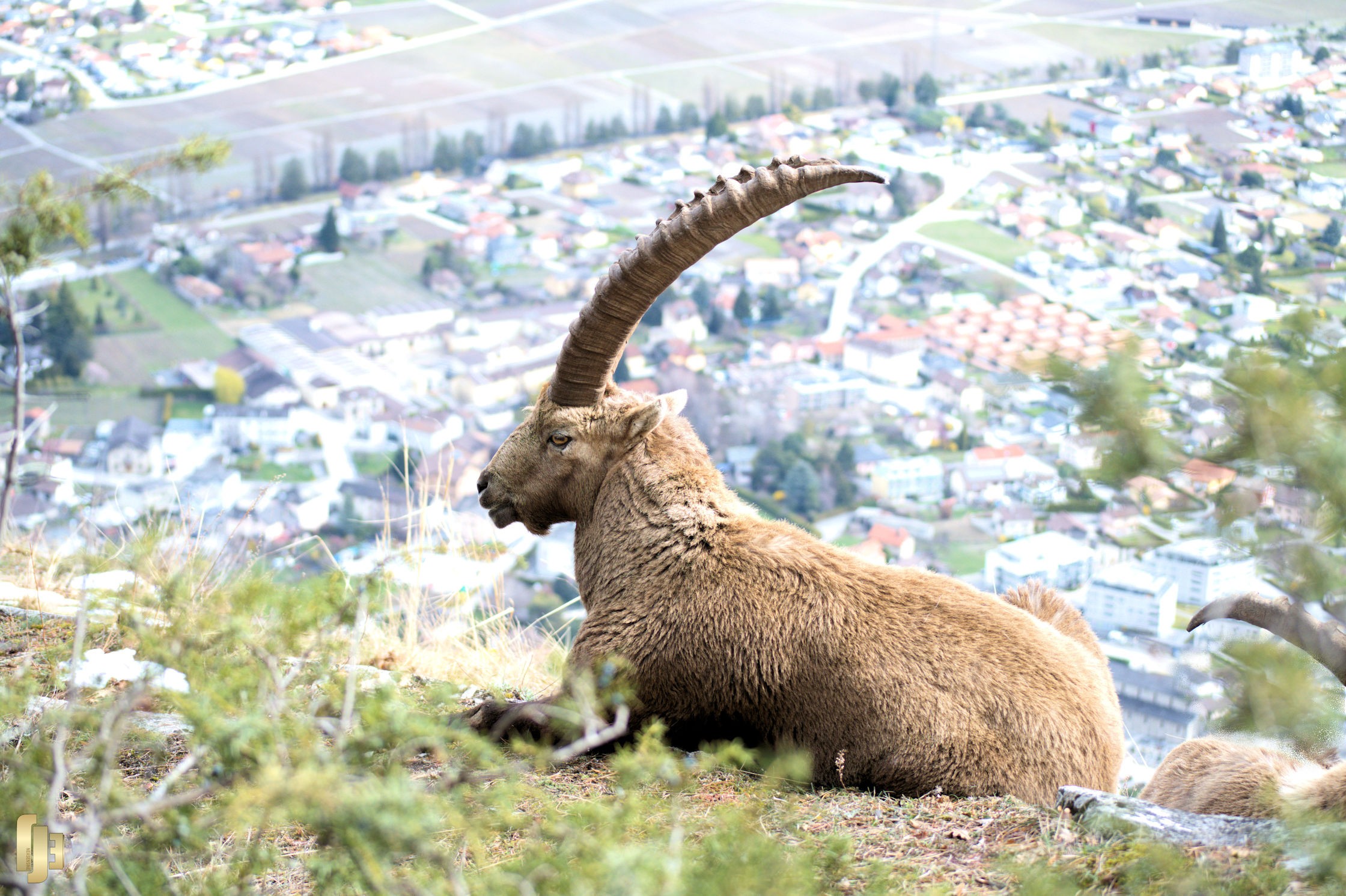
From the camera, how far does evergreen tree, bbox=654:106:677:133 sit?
1905 inches

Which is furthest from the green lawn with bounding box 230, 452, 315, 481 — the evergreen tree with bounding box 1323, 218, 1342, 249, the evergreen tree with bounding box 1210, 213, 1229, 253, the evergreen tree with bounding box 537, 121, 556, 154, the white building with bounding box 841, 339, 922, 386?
the evergreen tree with bounding box 537, 121, 556, 154

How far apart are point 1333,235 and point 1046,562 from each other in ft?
25.2

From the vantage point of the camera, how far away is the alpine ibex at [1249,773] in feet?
12.4

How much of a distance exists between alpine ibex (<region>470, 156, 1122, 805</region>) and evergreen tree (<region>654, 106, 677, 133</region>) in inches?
1752

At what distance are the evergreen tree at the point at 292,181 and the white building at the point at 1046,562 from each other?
120 ft

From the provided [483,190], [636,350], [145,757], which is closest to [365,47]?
[483,190]

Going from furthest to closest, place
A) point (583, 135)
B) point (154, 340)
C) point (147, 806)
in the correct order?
point (583, 135)
point (154, 340)
point (147, 806)

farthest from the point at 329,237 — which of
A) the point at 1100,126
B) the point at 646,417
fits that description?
the point at 646,417

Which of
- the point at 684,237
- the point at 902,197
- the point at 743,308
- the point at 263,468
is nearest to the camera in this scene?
the point at 684,237

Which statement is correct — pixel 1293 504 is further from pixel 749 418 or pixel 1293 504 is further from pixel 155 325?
pixel 155 325

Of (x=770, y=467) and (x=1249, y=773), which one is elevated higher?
(x=1249, y=773)

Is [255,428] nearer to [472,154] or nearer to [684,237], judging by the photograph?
[472,154]

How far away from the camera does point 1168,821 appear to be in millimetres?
4059

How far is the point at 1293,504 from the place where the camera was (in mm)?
2453
